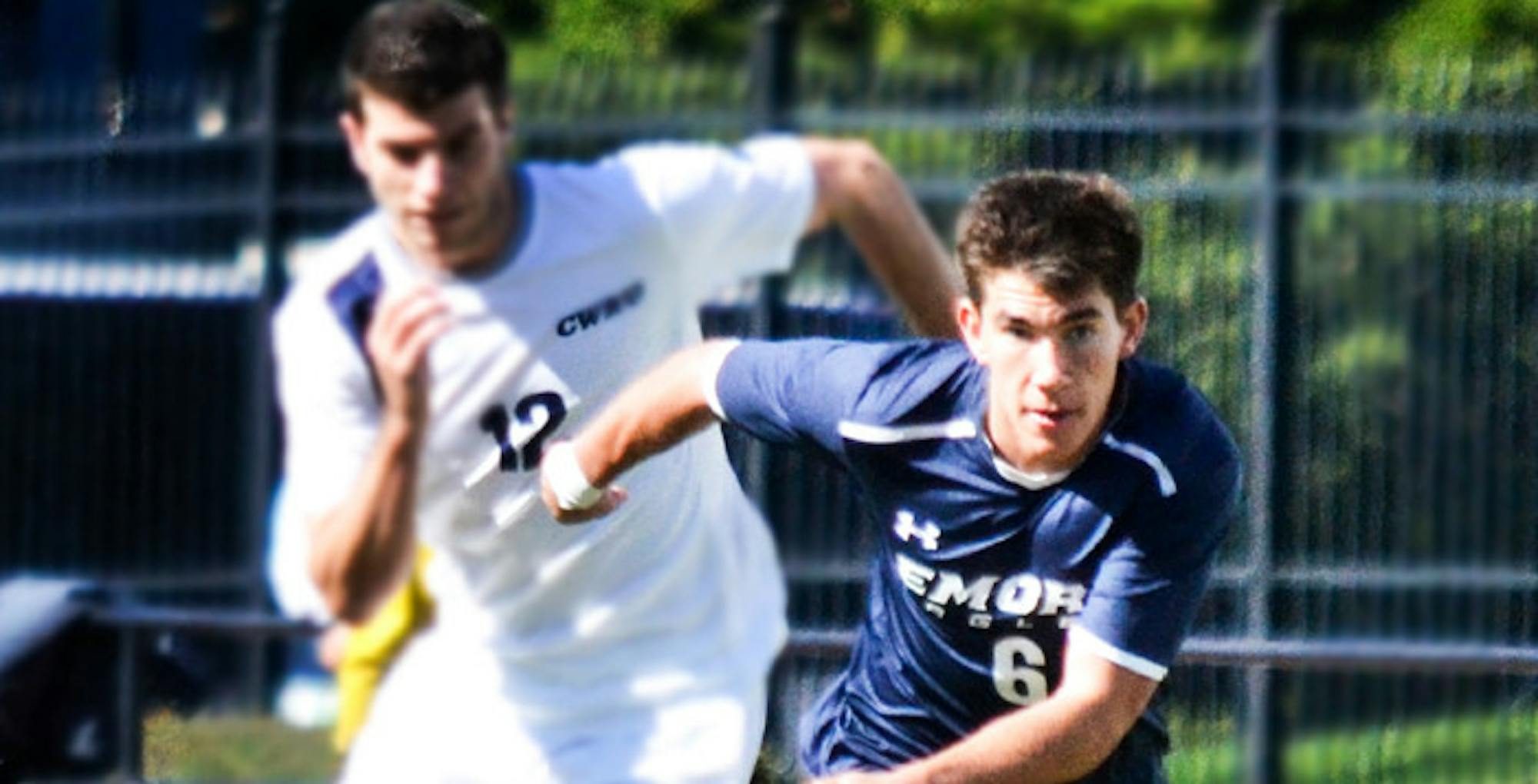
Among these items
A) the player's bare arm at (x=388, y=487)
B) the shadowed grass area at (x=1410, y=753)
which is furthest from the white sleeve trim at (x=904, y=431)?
the shadowed grass area at (x=1410, y=753)

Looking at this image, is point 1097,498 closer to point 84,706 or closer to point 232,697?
point 84,706

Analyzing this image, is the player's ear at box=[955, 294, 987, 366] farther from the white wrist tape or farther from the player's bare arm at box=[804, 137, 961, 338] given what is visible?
the white wrist tape

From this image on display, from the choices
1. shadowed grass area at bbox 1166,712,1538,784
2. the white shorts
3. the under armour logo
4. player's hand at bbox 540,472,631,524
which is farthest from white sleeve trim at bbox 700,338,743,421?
shadowed grass area at bbox 1166,712,1538,784

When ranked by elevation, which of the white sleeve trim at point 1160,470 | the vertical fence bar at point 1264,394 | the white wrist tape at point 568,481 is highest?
the white sleeve trim at point 1160,470

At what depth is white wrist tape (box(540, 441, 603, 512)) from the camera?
4.67 metres

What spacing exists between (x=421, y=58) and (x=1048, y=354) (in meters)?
1.01

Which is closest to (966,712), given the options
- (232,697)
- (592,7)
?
(232,697)

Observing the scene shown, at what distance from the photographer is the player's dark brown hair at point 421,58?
4.62 meters

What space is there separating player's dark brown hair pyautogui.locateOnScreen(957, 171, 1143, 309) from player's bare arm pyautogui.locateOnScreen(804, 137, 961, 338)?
0.48 m

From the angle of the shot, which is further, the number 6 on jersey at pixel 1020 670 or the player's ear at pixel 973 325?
the number 6 on jersey at pixel 1020 670

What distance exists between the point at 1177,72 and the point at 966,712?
526 centimetres

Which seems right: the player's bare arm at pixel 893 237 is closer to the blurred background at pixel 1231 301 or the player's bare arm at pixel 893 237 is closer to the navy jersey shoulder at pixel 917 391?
the navy jersey shoulder at pixel 917 391

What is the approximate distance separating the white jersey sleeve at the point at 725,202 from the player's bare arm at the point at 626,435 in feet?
0.79

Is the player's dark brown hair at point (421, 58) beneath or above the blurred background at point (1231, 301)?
above
